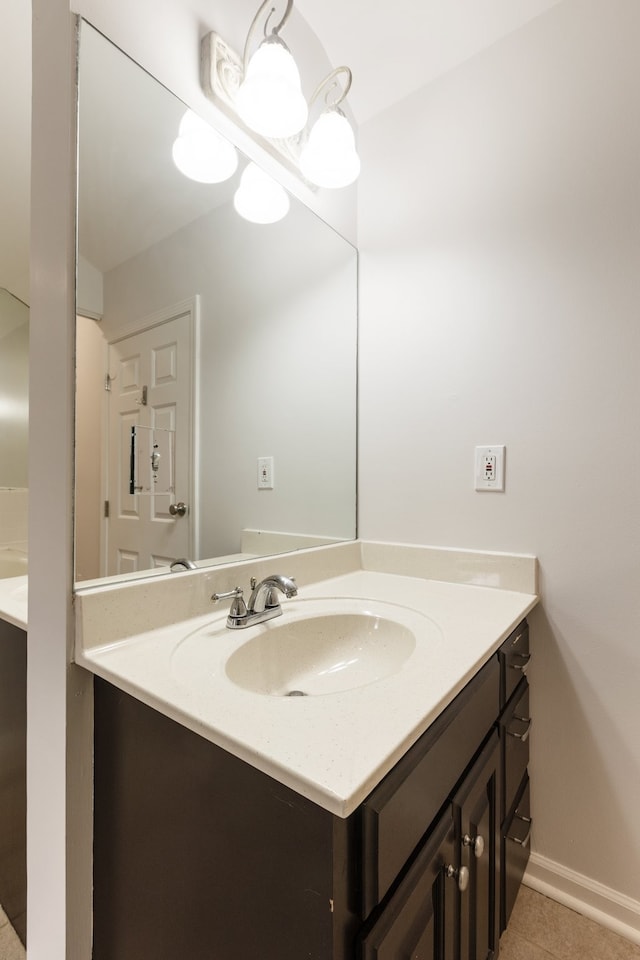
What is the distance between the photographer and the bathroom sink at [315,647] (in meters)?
0.83

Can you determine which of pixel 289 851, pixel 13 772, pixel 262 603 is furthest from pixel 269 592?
pixel 13 772

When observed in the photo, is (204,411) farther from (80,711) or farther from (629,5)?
(629,5)

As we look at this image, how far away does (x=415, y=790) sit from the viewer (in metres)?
0.59

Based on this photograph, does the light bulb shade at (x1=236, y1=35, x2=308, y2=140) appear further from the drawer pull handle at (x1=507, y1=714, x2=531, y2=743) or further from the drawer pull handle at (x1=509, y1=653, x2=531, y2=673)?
the drawer pull handle at (x1=507, y1=714, x2=531, y2=743)

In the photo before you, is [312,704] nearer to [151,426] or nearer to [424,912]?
[424,912]

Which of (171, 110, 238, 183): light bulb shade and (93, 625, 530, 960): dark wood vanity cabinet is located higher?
(171, 110, 238, 183): light bulb shade

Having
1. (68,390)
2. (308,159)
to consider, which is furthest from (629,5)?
(68,390)

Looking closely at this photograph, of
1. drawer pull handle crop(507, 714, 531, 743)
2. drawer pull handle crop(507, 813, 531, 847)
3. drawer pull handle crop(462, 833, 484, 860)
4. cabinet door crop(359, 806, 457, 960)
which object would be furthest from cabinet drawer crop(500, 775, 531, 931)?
cabinet door crop(359, 806, 457, 960)

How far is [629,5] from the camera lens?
106 centimetres

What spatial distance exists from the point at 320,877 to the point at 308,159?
1563mm

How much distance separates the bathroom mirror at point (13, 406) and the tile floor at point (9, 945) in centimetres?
110

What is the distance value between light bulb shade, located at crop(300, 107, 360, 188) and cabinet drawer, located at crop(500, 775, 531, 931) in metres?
1.72

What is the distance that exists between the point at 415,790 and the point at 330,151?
1488 millimetres

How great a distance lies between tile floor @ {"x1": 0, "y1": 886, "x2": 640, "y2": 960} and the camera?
1.03 m
